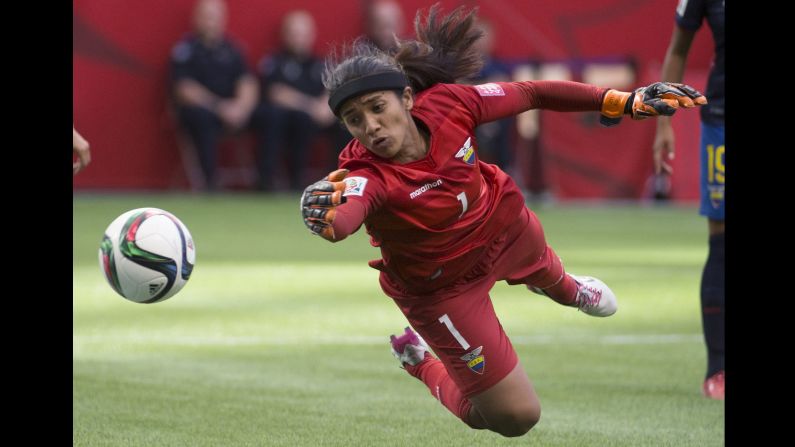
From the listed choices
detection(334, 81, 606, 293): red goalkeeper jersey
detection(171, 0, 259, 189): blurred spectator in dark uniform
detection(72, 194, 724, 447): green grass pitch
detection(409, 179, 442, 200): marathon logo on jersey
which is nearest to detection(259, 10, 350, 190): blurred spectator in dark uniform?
detection(171, 0, 259, 189): blurred spectator in dark uniform

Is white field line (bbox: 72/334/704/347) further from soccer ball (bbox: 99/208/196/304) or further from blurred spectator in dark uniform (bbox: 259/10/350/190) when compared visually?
blurred spectator in dark uniform (bbox: 259/10/350/190)

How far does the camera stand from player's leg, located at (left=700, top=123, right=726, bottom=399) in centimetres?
656

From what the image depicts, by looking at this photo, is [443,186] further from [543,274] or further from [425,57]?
[543,274]

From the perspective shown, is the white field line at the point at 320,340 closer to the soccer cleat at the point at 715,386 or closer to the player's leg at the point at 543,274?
the soccer cleat at the point at 715,386

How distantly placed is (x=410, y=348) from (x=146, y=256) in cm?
151

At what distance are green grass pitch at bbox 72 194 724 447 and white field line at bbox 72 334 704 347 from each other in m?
0.02

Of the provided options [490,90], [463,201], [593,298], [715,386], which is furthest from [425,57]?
[715,386]

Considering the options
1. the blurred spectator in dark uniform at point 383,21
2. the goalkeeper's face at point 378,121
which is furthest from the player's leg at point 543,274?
the blurred spectator in dark uniform at point 383,21

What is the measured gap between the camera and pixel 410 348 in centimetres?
595

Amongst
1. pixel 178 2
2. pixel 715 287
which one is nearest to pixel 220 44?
pixel 178 2

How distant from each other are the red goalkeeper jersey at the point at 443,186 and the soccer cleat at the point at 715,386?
1660 mm
